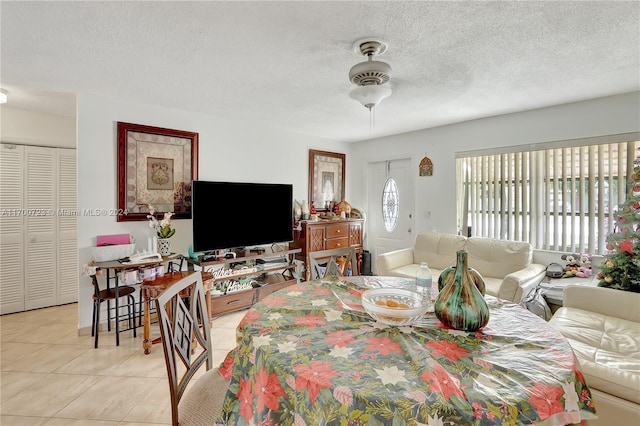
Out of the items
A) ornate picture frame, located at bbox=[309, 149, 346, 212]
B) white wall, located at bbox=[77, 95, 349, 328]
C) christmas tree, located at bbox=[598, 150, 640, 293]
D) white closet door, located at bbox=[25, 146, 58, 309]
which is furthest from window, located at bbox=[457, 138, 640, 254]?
white closet door, located at bbox=[25, 146, 58, 309]

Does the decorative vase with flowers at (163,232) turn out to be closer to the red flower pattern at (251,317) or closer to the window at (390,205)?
the red flower pattern at (251,317)

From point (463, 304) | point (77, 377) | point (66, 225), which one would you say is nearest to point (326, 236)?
point (77, 377)

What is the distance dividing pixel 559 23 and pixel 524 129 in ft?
6.80

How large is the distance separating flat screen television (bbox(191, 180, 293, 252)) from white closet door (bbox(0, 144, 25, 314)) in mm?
2262

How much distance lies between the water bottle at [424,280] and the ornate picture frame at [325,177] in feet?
10.6

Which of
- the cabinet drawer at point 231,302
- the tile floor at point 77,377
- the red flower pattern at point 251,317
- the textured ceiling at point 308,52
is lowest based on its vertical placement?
the tile floor at point 77,377

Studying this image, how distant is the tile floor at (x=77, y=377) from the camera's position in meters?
1.90

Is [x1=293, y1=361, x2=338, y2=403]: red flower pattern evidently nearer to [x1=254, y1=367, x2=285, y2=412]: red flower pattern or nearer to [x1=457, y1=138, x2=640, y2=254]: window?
[x1=254, y1=367, x2=285, y2=412]: red flower pattern

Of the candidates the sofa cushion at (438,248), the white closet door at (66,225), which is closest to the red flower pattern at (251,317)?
the sofa cushion at (438,248)

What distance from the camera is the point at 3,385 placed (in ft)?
7.20

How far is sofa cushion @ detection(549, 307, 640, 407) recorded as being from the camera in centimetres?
146

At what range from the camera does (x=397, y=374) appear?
94 centimetres

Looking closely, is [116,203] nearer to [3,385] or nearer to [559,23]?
[3,385]

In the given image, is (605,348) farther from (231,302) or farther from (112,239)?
(112,239)
